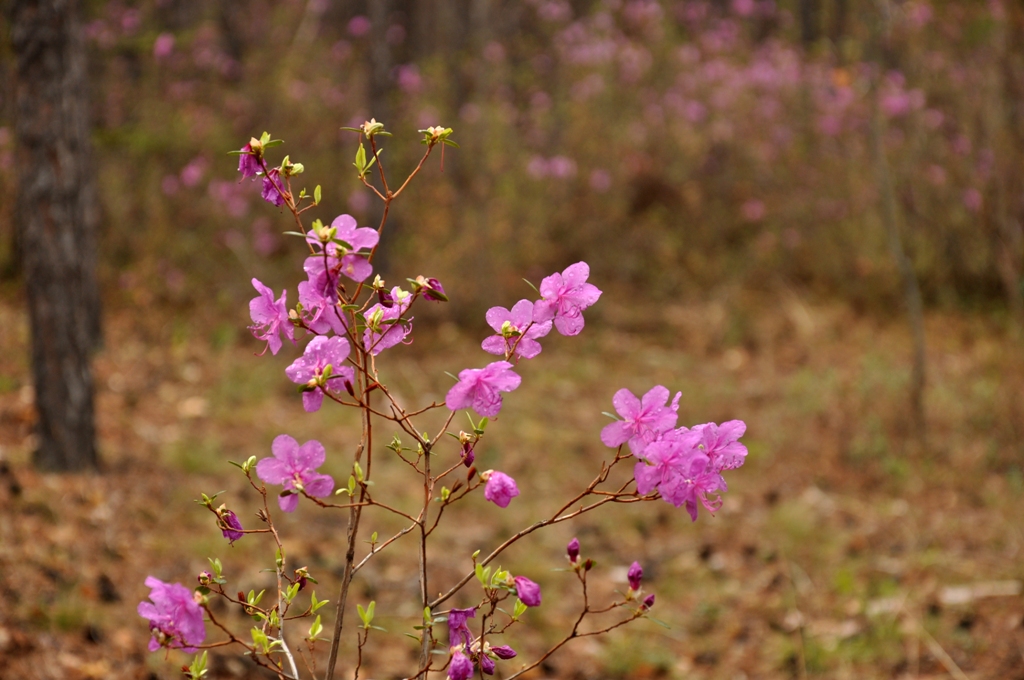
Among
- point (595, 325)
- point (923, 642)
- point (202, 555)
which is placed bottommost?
point (923, 642)

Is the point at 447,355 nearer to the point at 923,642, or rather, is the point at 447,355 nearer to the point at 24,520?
the point at 24,520

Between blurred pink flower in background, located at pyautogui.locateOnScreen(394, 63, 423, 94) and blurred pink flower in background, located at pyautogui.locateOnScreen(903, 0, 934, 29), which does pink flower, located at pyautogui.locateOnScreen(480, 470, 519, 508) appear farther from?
blurred pink flower in background, located at pyautogui.locateOnScreen(394, 63, 423, 94)

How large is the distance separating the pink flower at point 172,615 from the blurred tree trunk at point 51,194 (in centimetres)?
281

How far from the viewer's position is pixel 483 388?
4.18 ft

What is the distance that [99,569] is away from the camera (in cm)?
324

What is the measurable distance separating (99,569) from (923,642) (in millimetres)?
3165

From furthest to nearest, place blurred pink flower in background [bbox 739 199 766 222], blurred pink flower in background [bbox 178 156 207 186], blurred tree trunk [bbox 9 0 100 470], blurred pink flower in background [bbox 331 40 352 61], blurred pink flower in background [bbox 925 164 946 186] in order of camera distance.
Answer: blurred pink flower in background [bbox 331 40 352 61]
blurred pink flower in background [bbox 739 199 766 222]
blurred pink flower in background [bbox 178 156 207 186]
blurred pink flower in background [bbox 925 164 946 186]
blurred tree trunk [bbox 9 0 100 470]

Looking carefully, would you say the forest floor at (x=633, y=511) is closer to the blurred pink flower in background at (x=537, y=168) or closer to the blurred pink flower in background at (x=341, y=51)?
the blurred pink flower in background at (x=537, y=168)

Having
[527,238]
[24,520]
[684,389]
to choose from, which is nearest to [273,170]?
[24,520]

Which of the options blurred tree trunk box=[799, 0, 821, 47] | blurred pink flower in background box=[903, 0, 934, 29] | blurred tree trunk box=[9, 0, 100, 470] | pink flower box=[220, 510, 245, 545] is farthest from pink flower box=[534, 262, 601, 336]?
blurred tree trunk box=[799, 0, 821, 47]

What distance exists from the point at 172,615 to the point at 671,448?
82 cm

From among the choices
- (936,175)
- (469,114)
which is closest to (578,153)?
(469,114)

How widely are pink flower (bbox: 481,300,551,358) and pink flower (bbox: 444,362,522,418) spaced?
0.12m

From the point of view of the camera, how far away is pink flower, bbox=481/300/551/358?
4.54 feet
